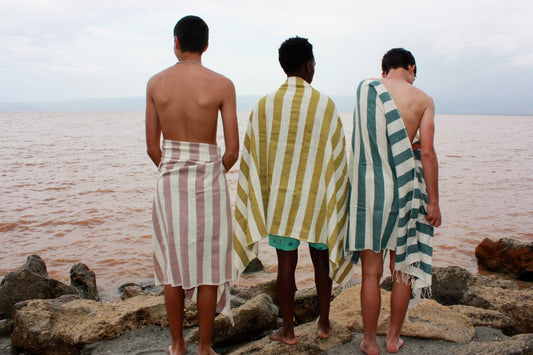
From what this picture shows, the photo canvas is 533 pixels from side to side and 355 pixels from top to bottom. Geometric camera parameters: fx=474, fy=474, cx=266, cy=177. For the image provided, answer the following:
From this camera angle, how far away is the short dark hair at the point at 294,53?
2.90 m

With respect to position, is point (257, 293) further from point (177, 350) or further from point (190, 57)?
point (190, 57)

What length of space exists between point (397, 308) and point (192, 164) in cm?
163

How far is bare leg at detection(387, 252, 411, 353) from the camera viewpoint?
3104mm

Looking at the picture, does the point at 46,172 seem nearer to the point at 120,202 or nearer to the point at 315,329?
the point at 120,202

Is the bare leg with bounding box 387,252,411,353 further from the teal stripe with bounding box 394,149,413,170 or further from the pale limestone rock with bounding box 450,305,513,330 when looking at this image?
the pale limestone rock with bounding box 450,305,513,330

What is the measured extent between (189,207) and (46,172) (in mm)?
13816

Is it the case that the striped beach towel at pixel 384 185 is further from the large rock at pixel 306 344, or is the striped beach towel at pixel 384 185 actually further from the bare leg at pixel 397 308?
the large rock at pixel 306 344

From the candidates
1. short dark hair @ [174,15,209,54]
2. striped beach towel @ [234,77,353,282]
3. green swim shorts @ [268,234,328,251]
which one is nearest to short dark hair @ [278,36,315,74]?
striped beach towel @ [234,77,353,282]

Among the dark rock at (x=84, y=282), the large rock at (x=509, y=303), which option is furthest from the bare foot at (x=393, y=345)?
the dark rock at (x=84, y=282)

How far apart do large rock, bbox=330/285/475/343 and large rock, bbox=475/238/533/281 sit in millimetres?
3180

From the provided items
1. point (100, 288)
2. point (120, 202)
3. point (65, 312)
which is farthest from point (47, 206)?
point (65, 312)

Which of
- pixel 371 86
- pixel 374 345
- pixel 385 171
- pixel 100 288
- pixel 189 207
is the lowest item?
pixel 100 288

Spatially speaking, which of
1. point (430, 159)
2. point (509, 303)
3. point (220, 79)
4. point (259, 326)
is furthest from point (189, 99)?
point (509, 303)

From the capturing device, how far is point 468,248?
798 centimetres
